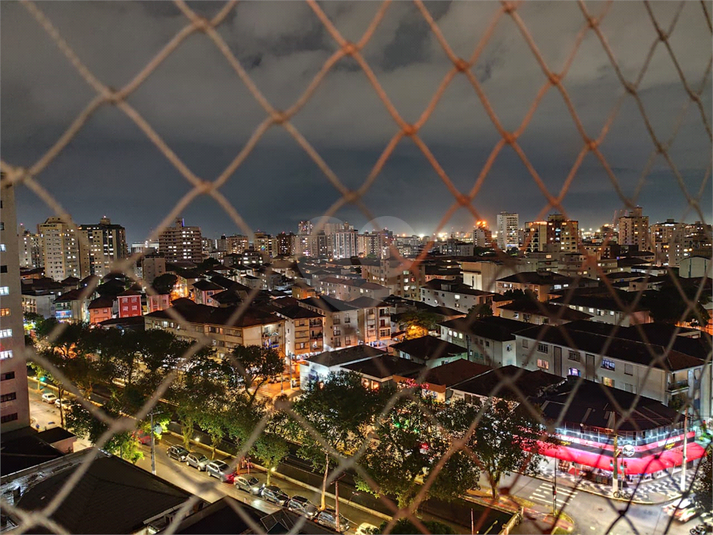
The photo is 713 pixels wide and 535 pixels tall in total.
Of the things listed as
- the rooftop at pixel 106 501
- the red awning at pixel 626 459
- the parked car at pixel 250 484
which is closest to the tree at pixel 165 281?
the parked car at pixel 250 484

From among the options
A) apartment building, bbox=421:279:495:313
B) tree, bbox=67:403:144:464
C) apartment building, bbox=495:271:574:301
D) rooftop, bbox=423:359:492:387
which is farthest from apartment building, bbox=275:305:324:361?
apartment building, bbox=495:271:574:301

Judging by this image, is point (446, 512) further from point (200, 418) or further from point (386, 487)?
point (200, 418)

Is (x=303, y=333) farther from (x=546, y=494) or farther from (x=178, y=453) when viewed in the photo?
(x=546, y=494)

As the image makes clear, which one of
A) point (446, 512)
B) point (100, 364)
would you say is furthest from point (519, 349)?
point (100, 364)

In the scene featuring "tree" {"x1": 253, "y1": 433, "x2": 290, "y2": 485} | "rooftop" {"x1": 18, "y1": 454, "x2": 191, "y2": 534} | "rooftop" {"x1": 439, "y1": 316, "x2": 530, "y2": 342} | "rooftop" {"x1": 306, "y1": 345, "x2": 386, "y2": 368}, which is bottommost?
"tree" {"x1": 253, "y1": 433, "x2": 290, "y2": 485}

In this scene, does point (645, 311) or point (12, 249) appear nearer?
point (12, 249)

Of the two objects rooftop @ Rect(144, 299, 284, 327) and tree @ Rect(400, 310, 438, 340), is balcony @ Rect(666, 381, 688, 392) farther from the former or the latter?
rooftop @ Rect(144, 299, 284, 327)

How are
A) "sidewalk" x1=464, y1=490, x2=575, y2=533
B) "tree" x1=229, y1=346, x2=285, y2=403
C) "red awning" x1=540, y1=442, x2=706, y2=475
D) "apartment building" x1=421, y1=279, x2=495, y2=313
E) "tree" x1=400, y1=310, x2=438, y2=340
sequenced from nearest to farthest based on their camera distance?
1. "sidewalk" x1=464, y1=490, x2=575, y2=533
2. "red awning" x1=540, y1=442, x2=706, y2=475
3. "tree" x1=229, y1=346, x2=285, y2=403
4. "tree" x1=400, y1=310, x2=438, y2=340
5. "apartment building" x1=421, y1=279, x2=495, y2=313
